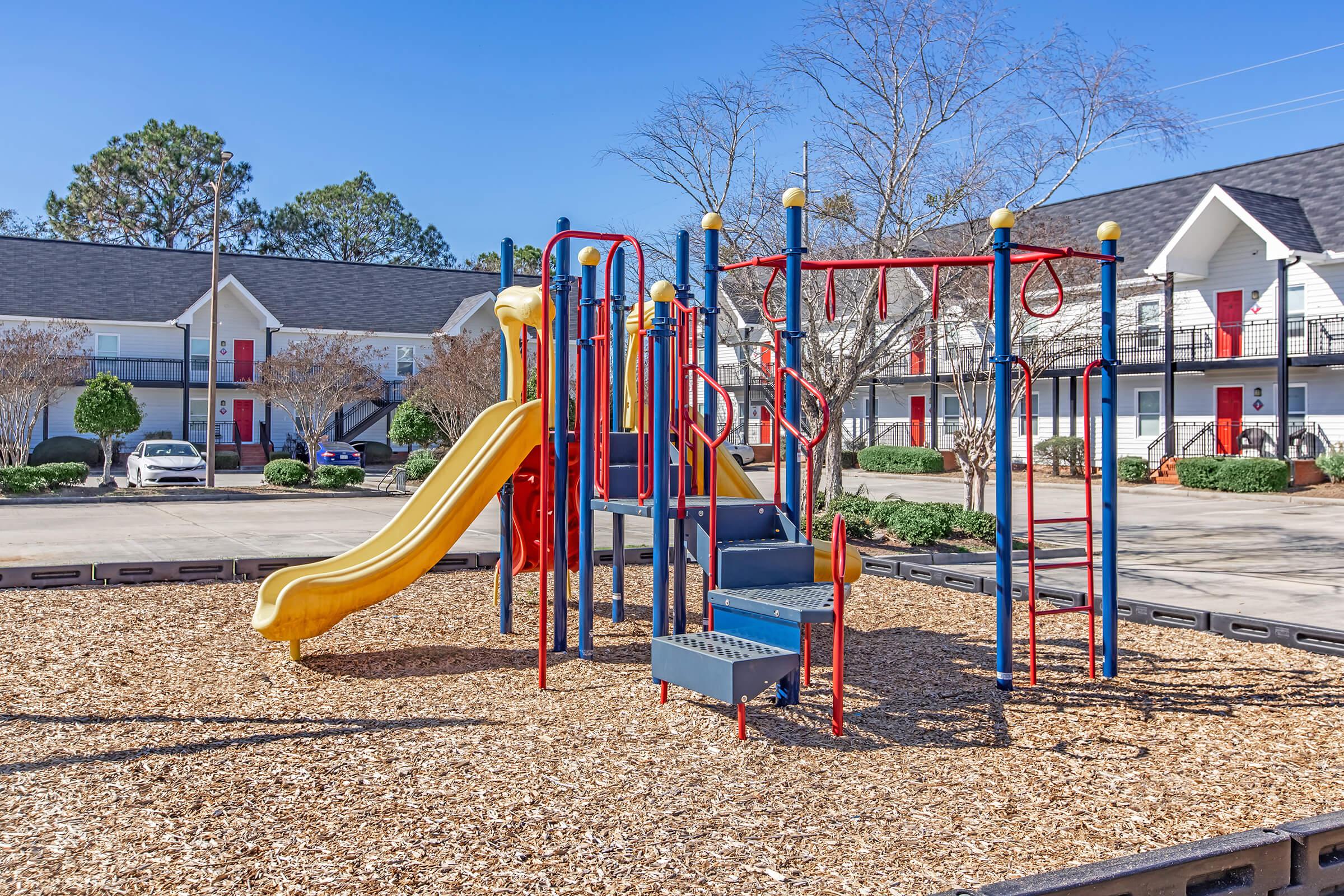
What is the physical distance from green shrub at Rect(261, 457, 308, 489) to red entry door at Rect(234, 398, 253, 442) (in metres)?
15.1

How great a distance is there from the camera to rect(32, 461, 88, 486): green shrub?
78.4 feet

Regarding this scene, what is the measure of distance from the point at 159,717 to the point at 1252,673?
681 cm

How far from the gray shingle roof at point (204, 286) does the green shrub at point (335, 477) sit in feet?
47.4

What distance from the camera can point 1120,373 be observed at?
33375mm

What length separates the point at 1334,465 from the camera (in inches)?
1065

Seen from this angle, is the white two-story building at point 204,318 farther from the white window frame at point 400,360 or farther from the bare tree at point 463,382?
the bare tree at point 463,382

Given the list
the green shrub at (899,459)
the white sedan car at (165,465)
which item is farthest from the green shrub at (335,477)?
the green shrub at (899,459)

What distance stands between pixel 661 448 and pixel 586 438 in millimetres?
819

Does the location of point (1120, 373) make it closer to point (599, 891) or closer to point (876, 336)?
point (876, 336)

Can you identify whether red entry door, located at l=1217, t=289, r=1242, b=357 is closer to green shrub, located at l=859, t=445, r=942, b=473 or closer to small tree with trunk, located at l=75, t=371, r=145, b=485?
green shrub, located at l=859, t=445, r=942, b=473

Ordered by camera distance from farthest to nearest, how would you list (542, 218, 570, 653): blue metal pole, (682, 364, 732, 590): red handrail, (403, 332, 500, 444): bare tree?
(403, 332, 500, 444): bare tree
(542, 218, 570, 653): blue metal pole
(682, 364, 732, 590): red handrail

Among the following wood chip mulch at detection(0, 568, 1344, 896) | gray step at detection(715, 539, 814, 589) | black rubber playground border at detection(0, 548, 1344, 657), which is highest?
gray step at detection(715, 539, 814, 589)

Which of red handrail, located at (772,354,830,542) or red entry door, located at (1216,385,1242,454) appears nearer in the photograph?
red handrail, located at (772,354,830,542)

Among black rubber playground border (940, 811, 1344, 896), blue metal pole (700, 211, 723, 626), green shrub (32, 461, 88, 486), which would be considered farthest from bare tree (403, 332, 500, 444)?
black rubber playground border (940, 811, 1344, 896)
